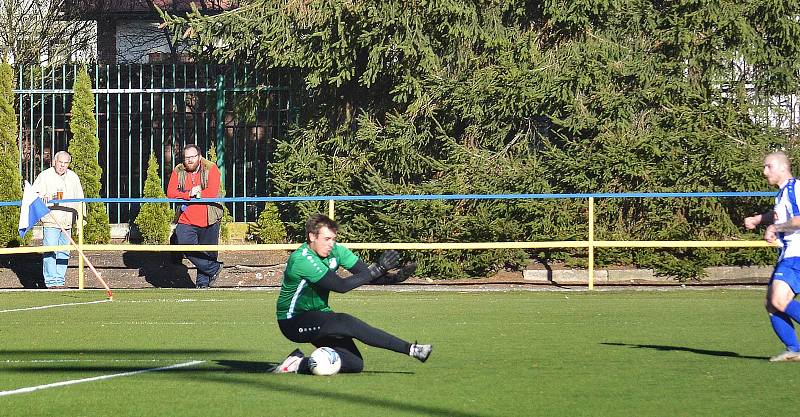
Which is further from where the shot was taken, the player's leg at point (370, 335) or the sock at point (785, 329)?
the sock at point (785, 329)

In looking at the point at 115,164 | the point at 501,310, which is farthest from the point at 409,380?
the point at 115,164

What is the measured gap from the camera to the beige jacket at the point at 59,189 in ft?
59.5

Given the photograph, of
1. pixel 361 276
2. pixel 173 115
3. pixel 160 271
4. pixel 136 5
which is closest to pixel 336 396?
pixel 361 276

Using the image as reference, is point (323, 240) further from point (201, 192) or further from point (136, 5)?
point (136, 5)

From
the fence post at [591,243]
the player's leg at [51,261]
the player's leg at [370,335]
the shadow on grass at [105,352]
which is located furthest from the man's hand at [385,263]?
the player's leg at [51,261]

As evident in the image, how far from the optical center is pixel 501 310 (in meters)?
Answer: 14.1

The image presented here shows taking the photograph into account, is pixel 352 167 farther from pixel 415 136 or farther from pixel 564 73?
pixel 564 73

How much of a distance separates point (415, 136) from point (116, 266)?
482cm

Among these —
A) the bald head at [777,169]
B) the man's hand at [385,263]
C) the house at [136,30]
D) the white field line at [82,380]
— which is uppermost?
the house at [136,30]

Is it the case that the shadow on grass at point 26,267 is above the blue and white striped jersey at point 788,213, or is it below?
below

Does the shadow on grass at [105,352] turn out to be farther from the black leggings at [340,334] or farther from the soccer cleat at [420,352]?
the soccer cleat at [420,352]

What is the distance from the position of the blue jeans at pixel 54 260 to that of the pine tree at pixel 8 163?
2.51m

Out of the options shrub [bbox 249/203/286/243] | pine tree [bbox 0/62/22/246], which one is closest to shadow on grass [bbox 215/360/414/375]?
shrub [bbox 249/203/286/243]

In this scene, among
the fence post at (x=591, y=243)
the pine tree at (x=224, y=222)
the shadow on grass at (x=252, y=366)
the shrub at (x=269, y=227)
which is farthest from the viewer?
the pine tree at (x=224, y=222)
